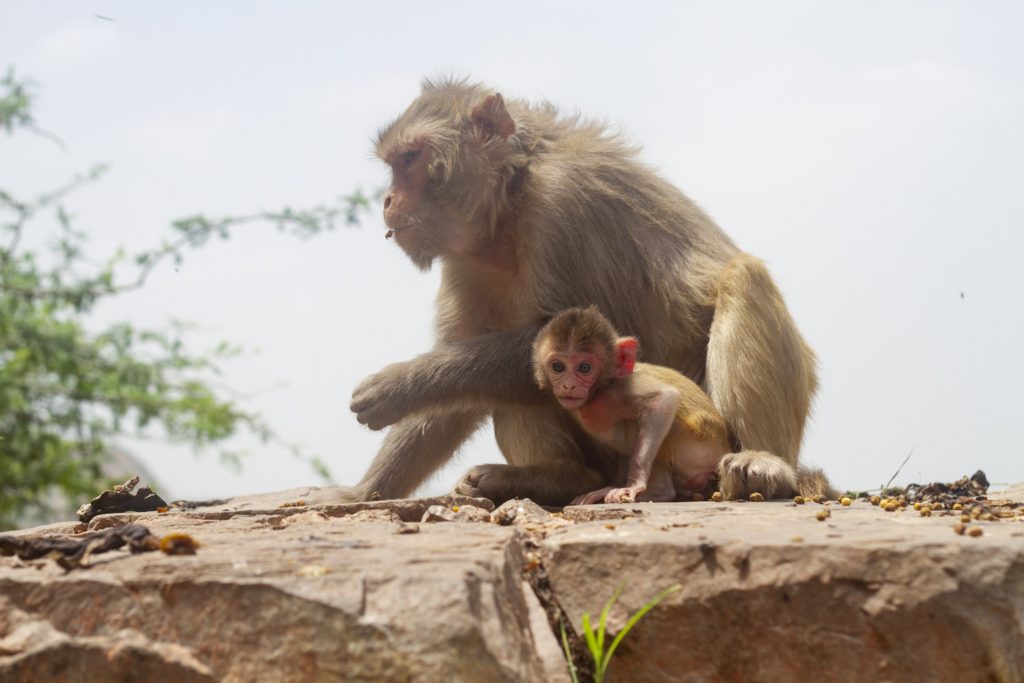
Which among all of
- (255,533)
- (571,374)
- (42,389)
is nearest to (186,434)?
(42,389)

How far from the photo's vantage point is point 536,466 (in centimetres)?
589

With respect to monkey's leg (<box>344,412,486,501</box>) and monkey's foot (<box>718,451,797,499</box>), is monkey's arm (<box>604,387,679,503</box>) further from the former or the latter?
monkey's leg (<box>344,412,486,501</box>)

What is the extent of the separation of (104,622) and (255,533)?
945 mm

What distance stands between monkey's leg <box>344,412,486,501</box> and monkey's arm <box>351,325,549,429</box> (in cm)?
71

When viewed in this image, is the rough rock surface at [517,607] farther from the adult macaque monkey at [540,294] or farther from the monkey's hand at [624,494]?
the adult macaque monkey at [540,294]

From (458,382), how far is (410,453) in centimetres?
105

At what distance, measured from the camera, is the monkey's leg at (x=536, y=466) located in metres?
5.73

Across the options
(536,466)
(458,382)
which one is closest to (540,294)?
(458,382)

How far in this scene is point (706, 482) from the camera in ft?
18.3

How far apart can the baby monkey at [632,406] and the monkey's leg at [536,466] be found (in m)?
0.25

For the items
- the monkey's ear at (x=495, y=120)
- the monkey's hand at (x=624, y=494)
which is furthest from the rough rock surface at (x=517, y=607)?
the monkey's ear at (x=495, y=120)

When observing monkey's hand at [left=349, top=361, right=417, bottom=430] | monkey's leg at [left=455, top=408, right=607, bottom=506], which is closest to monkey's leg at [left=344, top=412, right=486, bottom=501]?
monkey's leg at [left=455, top=408, right=607, bottom=506]

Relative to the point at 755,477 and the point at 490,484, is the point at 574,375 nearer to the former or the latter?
the point at 490,484

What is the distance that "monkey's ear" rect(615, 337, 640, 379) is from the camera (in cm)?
548
